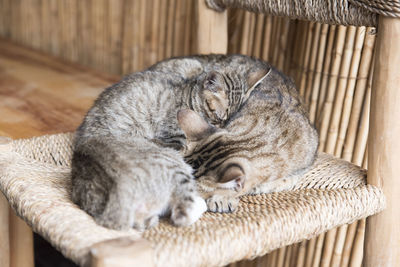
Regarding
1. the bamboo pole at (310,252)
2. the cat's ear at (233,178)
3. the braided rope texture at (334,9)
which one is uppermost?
the braided rope texture at (334,9)

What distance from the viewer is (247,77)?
1.06 metres

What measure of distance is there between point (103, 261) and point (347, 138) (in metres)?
0.83

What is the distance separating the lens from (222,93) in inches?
41.5

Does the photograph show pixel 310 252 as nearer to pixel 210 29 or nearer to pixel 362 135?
pixel 362 135

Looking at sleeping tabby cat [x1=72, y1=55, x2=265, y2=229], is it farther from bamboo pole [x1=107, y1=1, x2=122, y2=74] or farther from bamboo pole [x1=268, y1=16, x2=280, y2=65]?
bamboo pole [x1=107, y1=1, x2=122, y2=74]

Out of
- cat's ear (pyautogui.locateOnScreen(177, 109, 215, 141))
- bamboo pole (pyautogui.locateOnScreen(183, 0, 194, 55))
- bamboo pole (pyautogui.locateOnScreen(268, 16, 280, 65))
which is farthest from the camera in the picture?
bamboo pole (pyautogui.locateOnScreen(183, 0, 194, 55))

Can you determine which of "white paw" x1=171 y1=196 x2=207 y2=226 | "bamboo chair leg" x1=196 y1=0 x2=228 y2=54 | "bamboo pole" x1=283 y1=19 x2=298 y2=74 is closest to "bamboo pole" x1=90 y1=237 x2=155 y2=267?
"white paw" x1=171 y1=196 x2=207 y2=226

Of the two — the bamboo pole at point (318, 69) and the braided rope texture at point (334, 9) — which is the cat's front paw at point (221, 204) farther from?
the bamboo pole at point (318, 69)

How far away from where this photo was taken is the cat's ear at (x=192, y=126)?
867 millimetres

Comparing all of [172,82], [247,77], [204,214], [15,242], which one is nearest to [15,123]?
[15,242]

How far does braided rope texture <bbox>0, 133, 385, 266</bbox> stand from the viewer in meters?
0.63

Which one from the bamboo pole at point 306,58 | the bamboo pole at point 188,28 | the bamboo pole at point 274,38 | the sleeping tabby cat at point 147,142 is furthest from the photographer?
the bamboo pole at point 188,28

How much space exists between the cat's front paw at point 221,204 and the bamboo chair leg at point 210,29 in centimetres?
56

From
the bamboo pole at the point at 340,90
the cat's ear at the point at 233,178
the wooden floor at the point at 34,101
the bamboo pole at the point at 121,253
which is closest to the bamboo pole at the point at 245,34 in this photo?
the bamboo pole at the point at 340,90
